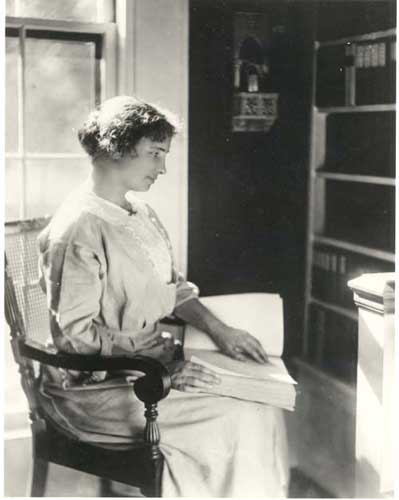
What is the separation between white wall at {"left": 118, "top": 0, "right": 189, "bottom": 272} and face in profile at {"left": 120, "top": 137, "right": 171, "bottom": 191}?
0.79 metres

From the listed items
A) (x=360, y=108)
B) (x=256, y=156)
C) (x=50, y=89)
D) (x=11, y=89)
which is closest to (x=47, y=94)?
(x=50, y=89)

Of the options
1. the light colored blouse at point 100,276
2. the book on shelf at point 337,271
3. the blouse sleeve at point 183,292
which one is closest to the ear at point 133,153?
the light colored blouse at point 100,276

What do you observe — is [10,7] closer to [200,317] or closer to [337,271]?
[200,317]

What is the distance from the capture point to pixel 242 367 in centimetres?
189

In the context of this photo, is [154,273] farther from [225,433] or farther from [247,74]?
[247,74]

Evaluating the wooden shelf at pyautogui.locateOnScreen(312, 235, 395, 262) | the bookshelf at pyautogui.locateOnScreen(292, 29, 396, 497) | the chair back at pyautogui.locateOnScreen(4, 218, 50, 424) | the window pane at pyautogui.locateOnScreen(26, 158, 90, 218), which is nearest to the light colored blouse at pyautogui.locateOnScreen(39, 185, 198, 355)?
the chair back at pyautogui.locateOnScreen(4, 218, 50, 424)

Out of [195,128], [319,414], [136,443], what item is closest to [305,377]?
[319,414]

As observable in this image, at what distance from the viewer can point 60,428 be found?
1924 millimetres

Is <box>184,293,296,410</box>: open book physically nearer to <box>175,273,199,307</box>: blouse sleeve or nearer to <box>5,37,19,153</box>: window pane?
<box>175,273,199,307</box>: blouse sleeve

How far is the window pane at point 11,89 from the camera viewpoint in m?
2.50

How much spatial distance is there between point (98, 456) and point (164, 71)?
148 cm

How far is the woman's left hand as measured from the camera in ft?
6.43

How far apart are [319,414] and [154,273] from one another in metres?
1.65

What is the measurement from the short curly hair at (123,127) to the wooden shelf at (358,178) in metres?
1.62
